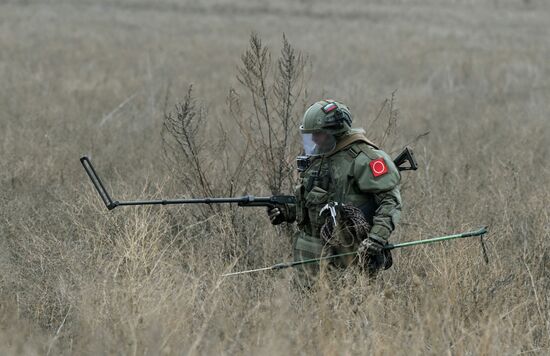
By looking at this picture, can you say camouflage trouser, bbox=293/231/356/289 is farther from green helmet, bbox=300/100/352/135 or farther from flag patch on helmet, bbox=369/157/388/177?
green helmet, bbox=300/100/352/135

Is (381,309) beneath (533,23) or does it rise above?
above

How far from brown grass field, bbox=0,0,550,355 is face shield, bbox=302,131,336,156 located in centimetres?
81

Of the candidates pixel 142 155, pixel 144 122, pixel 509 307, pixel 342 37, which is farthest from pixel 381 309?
pixel 342 37

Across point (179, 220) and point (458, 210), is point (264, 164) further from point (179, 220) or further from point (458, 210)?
point (458, 210)

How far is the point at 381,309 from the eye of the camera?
4.65m

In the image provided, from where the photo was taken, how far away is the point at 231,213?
6227 mm

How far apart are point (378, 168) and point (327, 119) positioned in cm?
41

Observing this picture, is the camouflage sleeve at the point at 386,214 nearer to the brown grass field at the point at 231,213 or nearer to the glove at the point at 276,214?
the brown grass field at the point at 231,213

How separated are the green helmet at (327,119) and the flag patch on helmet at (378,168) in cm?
29

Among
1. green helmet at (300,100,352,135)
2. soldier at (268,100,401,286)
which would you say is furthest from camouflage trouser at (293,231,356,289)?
green helmet at (300,100,352,135)

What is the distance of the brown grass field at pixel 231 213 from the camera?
427 centimetres

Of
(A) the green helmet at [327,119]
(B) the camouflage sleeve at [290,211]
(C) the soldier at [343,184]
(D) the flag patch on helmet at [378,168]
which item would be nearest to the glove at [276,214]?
(B) the camouflage sleeve at [290,211]

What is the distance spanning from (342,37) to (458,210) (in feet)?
50.1

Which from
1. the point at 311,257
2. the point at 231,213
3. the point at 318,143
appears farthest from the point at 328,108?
the point at 231,213
